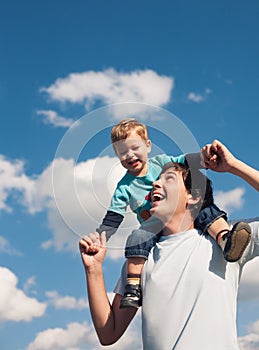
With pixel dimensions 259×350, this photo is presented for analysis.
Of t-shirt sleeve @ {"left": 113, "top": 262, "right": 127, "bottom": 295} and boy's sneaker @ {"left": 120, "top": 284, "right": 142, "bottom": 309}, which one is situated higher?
t-shirt sleeve @ {"left": 113, "top": 262, "right": 127, "bottom": 295}

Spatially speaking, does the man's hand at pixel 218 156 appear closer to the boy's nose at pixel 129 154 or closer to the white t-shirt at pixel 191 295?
the white t-shirt at pixel 191 295

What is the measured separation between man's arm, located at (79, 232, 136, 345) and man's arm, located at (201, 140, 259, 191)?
45.5 inches

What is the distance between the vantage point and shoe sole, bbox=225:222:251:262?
3744 mm

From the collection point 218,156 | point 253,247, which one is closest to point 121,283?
point 253,247

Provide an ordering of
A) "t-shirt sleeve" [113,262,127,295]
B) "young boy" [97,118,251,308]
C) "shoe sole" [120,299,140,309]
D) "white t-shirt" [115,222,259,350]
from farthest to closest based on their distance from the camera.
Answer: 1. "t-shirt sleeve" [113,262,127,295]
2. "shoe sole" [120,299,140,309]
3. "young boy" [97,118,251,308]
4. "white t-shirt" [115,222,259,350]

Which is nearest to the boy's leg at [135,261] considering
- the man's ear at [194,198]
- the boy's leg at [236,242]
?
the man's ear at [194,198]

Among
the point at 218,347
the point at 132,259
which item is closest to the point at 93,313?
the point at 132,259

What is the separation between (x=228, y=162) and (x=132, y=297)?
1254 millimetres

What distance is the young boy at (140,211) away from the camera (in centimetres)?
391

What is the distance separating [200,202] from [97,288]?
42.4 inches

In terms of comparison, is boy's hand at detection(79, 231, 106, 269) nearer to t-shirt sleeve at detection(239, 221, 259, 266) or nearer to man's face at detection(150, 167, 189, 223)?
man's face at detection(150, 167, 189, 223)

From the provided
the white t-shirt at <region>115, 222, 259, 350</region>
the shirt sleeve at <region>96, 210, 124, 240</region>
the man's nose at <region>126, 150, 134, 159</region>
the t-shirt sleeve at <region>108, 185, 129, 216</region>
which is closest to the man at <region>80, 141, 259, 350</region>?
the white t-shirt at <region>115, 222, 259, 350</region>

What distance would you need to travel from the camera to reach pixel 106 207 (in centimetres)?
517

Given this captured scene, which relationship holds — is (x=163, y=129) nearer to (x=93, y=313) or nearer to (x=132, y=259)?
(x=132, y=259)
